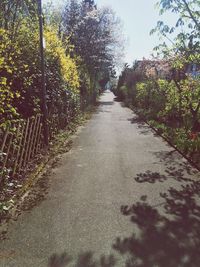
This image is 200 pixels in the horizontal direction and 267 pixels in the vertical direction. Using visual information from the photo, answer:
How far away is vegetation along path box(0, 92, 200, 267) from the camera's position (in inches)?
188

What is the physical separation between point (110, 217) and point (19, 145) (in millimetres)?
3147

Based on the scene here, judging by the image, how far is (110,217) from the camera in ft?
20.3

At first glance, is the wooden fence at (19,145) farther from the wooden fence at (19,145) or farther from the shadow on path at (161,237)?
the shadow on path at (161,237)

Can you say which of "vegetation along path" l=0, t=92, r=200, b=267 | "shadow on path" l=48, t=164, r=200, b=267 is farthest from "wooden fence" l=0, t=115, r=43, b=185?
"shadow on path" l=48, t=164, r=200, b=267

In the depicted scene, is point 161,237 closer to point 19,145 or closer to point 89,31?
point 19,145

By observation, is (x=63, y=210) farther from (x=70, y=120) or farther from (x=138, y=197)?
(x=70, y=120)

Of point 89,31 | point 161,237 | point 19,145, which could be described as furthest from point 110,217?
point 89,31

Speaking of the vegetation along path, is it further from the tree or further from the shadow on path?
the tree

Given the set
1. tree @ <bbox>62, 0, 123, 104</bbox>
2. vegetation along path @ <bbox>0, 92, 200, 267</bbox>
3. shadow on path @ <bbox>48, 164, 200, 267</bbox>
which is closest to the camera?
shadow on path @ <bbox>48, 164, 200, 267</bbox>

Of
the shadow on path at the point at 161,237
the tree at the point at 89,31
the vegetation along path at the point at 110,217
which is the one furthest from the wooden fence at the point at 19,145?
the tree at the point at 89,31

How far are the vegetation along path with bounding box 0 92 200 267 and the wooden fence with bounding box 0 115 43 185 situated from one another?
0.73 meters

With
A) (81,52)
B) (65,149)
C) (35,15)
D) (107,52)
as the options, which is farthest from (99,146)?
(107,52)

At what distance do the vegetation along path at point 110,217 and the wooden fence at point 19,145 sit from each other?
28.9 inches

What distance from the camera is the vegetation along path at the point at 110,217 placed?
188 inches
